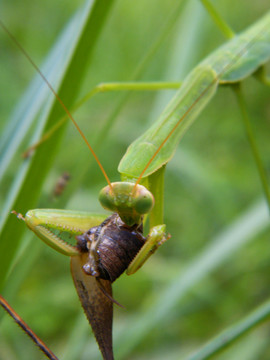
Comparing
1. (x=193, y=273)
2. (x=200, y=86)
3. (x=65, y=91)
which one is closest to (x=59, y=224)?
(x=65, y=91)

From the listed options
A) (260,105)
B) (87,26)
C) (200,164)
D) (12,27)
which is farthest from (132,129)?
(87,26)

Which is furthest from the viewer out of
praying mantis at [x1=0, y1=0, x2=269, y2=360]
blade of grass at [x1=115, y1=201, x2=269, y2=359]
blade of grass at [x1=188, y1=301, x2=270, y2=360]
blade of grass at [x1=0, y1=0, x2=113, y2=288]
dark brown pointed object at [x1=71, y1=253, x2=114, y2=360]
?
blade of grass at [x1=115, y1=201, x2=269, y2=359]

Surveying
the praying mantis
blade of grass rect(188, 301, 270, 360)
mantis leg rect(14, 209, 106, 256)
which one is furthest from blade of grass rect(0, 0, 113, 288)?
blade of grass rect(188, 301, 270, 360)

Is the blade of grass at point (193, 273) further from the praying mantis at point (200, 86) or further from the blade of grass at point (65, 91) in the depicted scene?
the blade of grass at point (65, 91)

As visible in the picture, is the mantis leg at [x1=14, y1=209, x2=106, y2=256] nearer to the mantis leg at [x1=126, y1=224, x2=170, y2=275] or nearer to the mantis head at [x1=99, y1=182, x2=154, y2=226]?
the mantis head at [x1=99, y1=182, x2=154, y2=226]

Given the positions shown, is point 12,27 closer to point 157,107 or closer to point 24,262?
point 157,107
